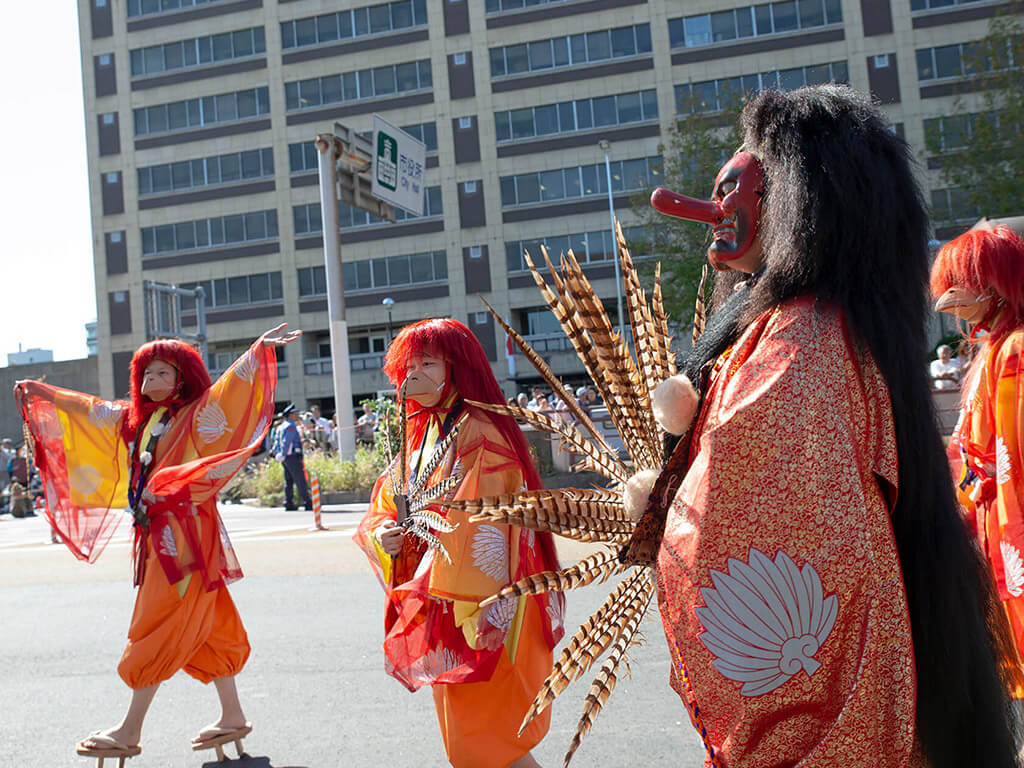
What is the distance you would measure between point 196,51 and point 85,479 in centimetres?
4398

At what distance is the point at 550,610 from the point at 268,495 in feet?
52.2

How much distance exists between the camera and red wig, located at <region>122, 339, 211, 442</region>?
425cm

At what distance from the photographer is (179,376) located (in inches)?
170

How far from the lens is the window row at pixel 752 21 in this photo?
38312mm

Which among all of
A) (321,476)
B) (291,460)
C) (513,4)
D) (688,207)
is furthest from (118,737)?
(513,4)

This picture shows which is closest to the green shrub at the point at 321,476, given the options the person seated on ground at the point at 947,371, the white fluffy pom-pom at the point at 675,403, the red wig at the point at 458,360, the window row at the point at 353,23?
the person seated on ground at the point at 947,371

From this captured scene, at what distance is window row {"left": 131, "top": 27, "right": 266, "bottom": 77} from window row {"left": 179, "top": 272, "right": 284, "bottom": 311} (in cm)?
958

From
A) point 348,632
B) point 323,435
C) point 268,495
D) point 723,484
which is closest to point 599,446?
point 723,484

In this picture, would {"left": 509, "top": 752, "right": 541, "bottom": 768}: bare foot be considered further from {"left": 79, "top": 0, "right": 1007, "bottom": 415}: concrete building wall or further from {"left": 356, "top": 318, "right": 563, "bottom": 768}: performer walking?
{"left": 79, "top": 0, "right": 1007, "bottom": 415}: concrete building wall

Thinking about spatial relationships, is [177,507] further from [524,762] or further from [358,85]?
[358,85]

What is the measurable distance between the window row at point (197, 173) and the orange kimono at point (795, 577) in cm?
4428

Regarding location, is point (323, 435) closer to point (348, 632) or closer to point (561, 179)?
point (348, 632)

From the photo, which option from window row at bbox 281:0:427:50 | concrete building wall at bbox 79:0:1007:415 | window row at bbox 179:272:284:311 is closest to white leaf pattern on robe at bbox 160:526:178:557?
concrete building wall at bbox 79:0:1007:415

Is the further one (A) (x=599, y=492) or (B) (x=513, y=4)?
(B) (x=513, y=4)
